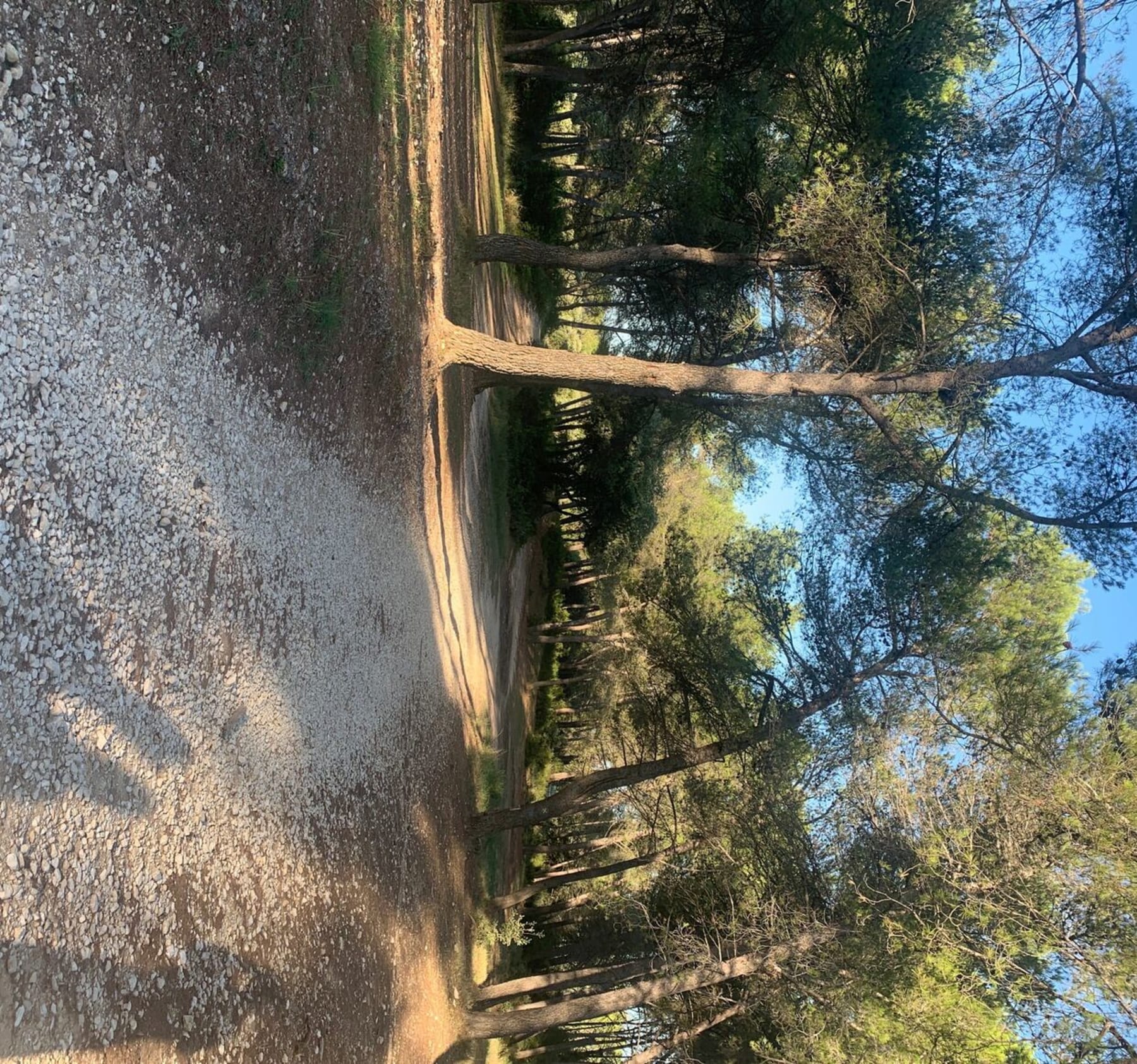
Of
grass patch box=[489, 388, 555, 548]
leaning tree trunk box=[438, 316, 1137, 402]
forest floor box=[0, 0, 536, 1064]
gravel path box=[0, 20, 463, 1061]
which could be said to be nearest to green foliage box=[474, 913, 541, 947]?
forest floor box=[0, 0, 536, 1064]

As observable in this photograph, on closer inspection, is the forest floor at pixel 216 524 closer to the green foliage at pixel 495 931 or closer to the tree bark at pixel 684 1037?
the green foliage at pixel 495 931

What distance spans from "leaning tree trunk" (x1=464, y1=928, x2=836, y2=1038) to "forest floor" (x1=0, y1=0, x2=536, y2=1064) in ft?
6.63

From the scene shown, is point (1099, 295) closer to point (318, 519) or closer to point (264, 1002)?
point (318, 519)

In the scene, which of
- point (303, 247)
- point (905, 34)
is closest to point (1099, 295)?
point (905, 34)

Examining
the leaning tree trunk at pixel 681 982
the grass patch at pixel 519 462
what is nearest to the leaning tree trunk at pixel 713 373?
the grass patch at pixel 519 462

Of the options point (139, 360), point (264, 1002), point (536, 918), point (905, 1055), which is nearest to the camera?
point (139, 360)

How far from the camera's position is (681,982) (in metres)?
12.8

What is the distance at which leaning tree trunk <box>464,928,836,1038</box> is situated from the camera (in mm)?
12695

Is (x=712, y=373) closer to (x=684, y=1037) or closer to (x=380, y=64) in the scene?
(x=380, y=64)

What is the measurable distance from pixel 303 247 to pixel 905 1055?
Result: 41.7 feet

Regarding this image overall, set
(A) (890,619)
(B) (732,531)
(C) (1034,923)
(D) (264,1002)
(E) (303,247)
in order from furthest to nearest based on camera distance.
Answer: (B) (732,531), (A) (890,619), (C) (1034,923), (E) (303,247), (D) (264,1002)

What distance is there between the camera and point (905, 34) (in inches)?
515

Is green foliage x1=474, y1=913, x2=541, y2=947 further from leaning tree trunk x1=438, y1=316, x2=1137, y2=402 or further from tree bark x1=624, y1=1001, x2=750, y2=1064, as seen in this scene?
leaning tree trunk x1=438, y1=316, x2=1137, y2=402

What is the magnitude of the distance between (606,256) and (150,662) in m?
9.42
